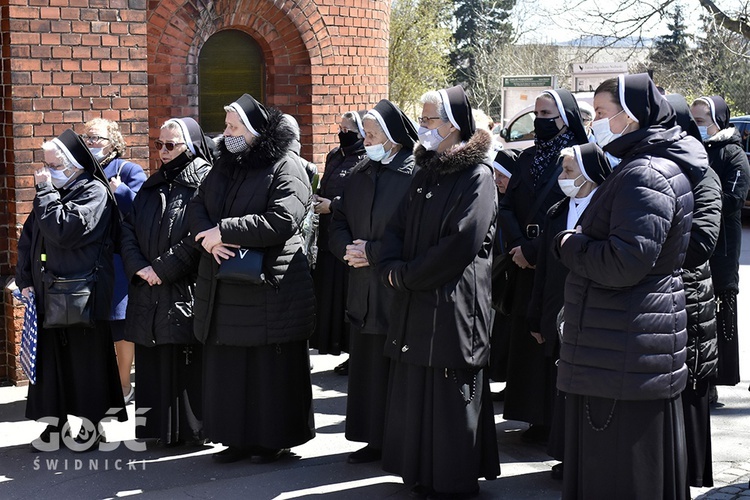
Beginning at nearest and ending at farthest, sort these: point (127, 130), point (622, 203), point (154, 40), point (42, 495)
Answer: point (622, 203) → point (42, 495) → point (127, 130) → point (154, 40)

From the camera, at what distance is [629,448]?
178 inches

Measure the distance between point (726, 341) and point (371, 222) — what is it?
2.84 metres

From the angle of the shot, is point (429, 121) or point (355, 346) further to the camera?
point (355, 346)

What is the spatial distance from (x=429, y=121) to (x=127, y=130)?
3.42 m

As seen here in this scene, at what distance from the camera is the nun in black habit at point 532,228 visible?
20.4 feet

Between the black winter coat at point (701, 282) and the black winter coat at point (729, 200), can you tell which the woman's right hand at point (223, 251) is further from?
the black winter coat at point (729, 200)

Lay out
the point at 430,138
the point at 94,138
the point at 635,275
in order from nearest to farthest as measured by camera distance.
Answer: the point at 635,275
the point at 430,138
the point at 94,138

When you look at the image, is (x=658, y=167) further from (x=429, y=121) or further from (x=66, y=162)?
(x=66, y=162)

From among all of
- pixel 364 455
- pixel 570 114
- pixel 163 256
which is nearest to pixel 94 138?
pixel 163 256

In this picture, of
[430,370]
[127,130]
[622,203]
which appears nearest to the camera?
[622,203]

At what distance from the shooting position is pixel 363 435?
6.10 metres

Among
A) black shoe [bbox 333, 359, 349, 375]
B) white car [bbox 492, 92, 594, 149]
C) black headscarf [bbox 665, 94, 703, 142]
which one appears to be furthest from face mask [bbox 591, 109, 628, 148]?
white car [bbox 492, 92, 594, 149]

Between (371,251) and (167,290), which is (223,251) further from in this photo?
(371,251)

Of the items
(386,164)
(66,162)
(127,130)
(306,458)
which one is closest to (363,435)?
(306,458)
